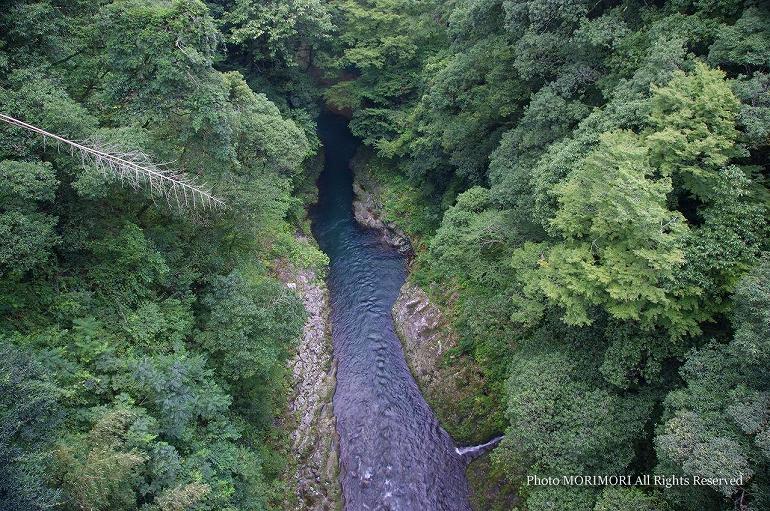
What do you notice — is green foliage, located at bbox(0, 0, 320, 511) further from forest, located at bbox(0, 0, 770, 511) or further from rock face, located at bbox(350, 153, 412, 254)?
rock face, located at bbox(350, 153, 412, 254)

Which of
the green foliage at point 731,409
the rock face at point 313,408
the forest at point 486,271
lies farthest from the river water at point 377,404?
the green foliage at point 731,409

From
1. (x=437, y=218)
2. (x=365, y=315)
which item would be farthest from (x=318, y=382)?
(x=437, y=218)

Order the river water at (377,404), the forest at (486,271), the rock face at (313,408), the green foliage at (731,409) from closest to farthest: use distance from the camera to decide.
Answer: the green foliage at (731,409)
the forest at (486,271)
the river water at (377,404)
the rock face at (313,408)

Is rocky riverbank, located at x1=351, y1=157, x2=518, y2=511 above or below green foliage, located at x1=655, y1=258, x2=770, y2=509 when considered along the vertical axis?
below

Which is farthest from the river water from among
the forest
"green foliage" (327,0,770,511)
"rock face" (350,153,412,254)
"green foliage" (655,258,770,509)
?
"green foliage" (655,258,770,509)

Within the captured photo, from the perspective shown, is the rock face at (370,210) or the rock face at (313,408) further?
the rock face at (370,210)

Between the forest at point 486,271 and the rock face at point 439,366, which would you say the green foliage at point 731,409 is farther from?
the rock face at point 439,366

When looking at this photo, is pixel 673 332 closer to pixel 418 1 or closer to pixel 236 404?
pixel 236 404

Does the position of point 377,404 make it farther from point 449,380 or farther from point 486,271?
point 486,271
